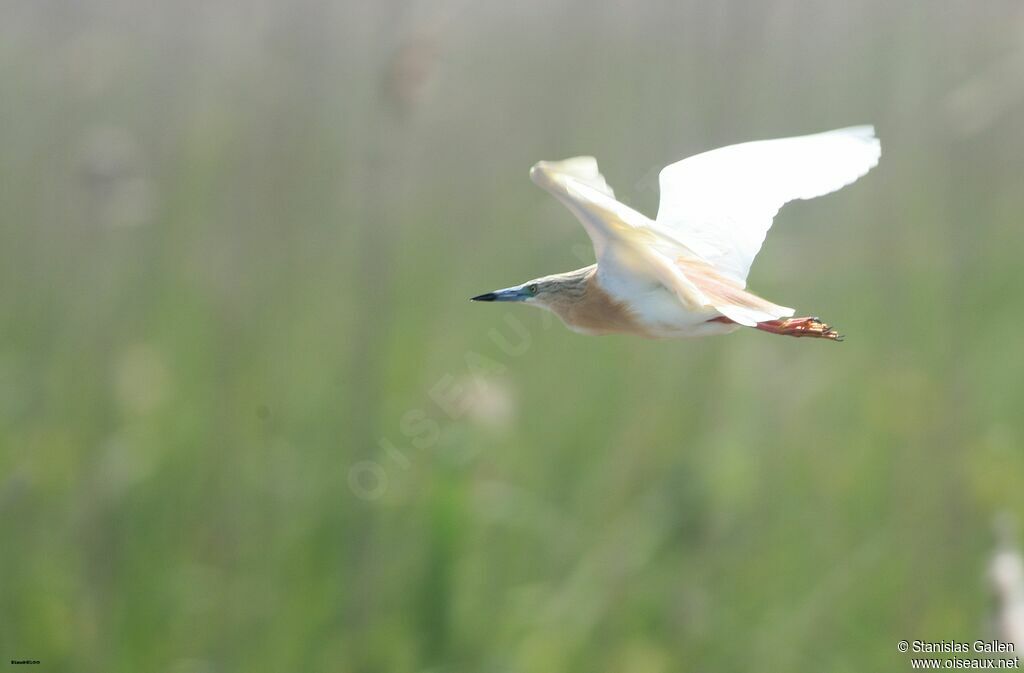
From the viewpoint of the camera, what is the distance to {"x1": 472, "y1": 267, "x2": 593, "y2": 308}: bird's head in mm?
572

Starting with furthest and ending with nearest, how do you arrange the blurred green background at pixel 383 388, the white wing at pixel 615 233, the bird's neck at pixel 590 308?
the blurred green background at pixel 383 388
the bird's neck at pixel 590 308
the white wing at pixel 615 233

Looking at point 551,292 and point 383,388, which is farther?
point 383,388

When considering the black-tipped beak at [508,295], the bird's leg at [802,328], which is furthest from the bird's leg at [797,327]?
the black-tipped beak at [508,295]

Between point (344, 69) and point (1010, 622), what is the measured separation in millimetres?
944

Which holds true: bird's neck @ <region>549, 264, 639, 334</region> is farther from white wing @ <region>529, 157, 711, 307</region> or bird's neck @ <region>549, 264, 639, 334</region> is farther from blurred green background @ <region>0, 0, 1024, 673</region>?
blurred green background @ <region>0, 0, 1024, 673</region>

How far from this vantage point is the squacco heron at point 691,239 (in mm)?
451

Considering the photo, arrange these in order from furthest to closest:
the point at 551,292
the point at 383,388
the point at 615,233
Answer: the point at 383,388
the point at 551,292
the point at 615,233

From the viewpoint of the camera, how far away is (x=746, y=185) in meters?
0.64

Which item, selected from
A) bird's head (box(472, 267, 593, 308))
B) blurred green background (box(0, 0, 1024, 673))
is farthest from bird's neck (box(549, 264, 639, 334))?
blurred green background (box(0, 0, 1024, 673))

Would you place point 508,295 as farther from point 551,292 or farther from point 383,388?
point 383,388

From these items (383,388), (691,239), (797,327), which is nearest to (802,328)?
(797,327)

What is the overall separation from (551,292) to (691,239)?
3.4 inches

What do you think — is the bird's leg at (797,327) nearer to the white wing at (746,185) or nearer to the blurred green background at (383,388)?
the white wing at (746,185)

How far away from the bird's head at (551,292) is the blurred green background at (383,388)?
1.74 feet
